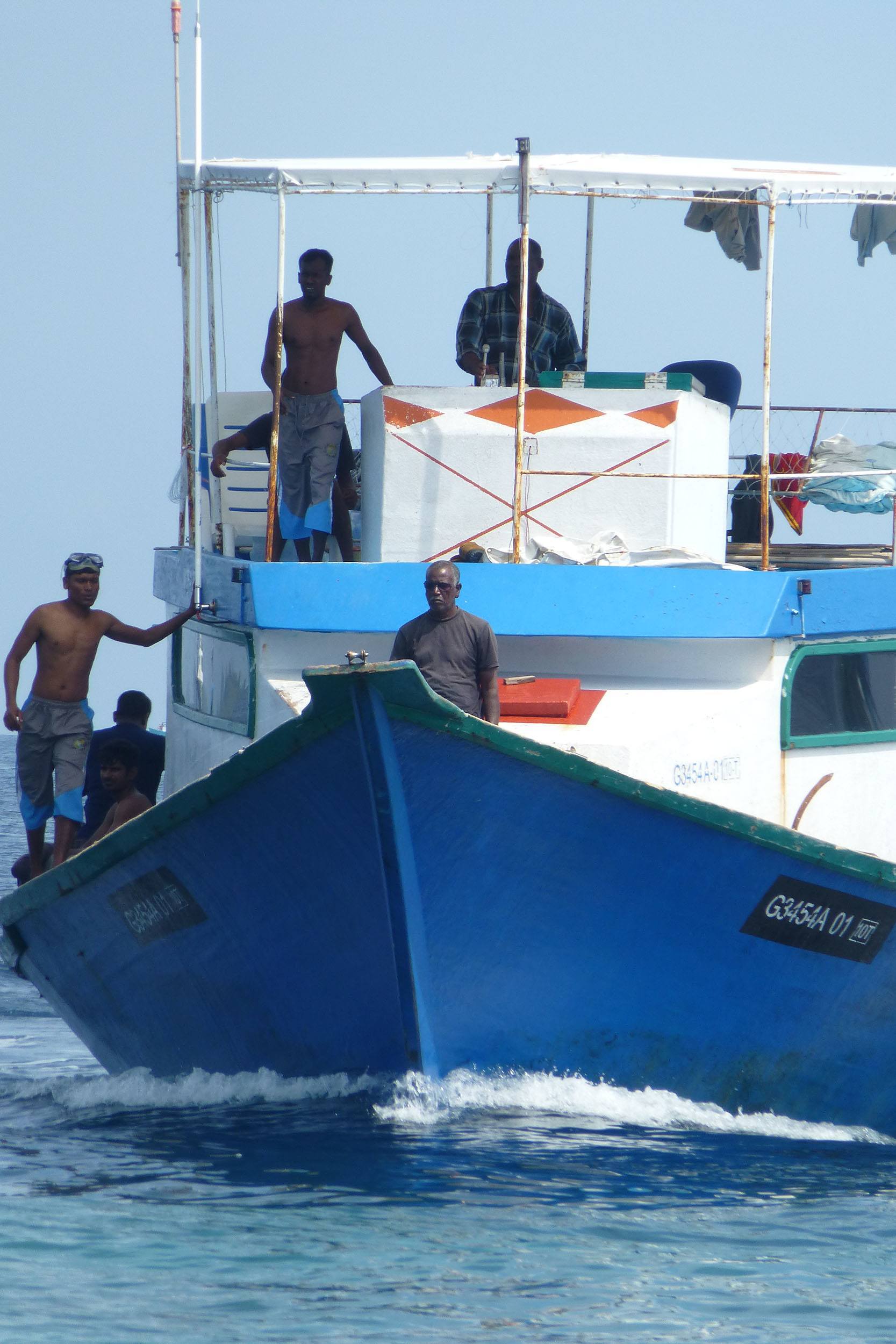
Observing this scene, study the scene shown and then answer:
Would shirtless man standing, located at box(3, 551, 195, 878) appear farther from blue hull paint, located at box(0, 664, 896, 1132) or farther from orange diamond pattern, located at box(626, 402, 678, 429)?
orange diamond pattern, located at box(626, 402, 678, 429)

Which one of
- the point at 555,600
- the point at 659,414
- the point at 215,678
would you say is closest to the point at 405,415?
the point at 659,414

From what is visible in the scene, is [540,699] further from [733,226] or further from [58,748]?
[733,226]

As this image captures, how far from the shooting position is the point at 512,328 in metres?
11.0

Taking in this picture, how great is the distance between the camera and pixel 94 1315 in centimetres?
599

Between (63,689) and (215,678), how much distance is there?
2.71 ft

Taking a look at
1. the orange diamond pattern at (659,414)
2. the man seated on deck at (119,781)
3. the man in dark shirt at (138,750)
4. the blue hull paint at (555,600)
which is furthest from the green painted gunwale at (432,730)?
the orange diamond pattern at (659,414)

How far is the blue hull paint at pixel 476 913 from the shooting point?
7480 millimetres

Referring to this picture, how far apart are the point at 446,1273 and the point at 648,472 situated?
4.46 meters

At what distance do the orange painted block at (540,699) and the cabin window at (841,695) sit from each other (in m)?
1.09

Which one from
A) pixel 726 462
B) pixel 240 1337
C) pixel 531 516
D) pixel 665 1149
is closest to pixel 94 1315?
pixel 240 1337

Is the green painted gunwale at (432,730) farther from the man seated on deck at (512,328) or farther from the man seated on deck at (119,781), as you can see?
the man seated on deck at (512,328)

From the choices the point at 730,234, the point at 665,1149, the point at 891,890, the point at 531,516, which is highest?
the point at 730,234

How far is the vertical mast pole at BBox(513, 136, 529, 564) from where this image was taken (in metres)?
8.69

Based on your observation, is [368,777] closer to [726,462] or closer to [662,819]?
[662,819]
